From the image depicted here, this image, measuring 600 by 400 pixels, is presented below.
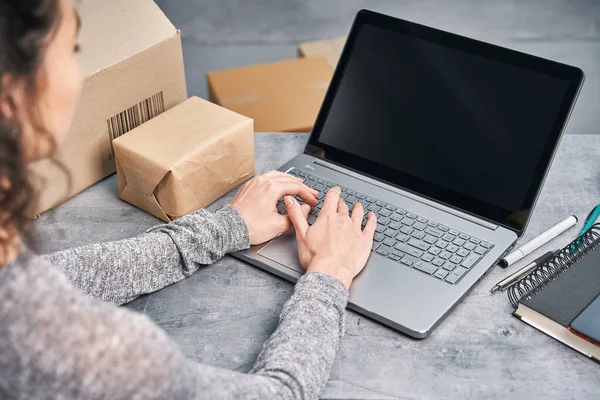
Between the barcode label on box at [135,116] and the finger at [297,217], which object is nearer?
the finger at [297,217]

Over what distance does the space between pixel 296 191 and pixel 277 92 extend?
1.97 feet

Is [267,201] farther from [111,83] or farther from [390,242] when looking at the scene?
[111,83]

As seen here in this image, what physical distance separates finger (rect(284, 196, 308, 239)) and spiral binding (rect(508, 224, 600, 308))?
12.2 inches

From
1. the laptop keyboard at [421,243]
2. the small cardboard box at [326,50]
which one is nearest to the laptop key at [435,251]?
the laptop keyboard at [421,243]

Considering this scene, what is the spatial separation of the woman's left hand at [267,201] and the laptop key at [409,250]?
158 mm

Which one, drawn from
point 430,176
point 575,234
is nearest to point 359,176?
point 430,176

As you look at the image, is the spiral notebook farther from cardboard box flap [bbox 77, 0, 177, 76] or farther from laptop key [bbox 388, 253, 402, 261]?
cardboard box flap [bbox 77, 0, 177, 76]

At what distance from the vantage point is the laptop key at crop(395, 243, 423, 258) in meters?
1.01

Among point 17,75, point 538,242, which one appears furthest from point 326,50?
point 17,75

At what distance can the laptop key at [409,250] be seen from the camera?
1.01 metres

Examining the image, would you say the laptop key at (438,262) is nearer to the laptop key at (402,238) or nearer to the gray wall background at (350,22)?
the laptop key at (402,238)

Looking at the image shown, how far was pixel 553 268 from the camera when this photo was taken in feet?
3.21

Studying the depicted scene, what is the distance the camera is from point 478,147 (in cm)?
107

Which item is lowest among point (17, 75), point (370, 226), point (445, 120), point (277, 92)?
point (277, 92)
